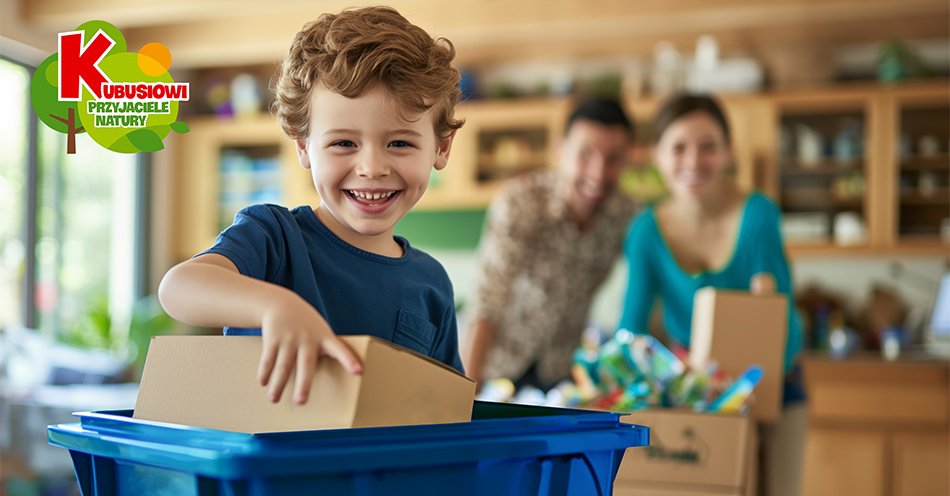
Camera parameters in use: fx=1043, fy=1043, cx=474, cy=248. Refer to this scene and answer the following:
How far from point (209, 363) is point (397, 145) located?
0.35 metres

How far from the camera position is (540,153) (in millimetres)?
5605

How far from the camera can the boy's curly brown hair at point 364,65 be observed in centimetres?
114

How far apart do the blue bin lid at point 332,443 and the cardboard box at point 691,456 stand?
3.13 feet

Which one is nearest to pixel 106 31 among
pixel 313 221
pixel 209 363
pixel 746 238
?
pixel 313 221

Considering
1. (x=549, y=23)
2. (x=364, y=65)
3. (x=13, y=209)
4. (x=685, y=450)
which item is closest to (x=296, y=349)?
(x=364, y=65)

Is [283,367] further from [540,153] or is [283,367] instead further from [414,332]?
[540,153]

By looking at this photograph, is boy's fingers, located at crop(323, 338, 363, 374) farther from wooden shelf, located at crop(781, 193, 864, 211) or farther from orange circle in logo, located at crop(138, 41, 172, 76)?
wooden shelf, located at crop(781, 193, 864, 211)

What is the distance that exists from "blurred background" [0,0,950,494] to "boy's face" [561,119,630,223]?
2.16 metres

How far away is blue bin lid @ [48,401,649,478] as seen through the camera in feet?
2.67

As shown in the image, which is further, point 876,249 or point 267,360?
point 876,249

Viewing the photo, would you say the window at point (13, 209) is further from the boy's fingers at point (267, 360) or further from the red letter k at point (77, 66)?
the boy's fingers at point (267, 360)

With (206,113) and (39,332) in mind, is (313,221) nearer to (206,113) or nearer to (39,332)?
(39,332)

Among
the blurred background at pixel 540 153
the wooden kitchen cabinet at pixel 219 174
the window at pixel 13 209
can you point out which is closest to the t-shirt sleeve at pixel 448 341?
the blurred background at pixel 540 153

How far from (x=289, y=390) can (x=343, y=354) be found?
7 cm
